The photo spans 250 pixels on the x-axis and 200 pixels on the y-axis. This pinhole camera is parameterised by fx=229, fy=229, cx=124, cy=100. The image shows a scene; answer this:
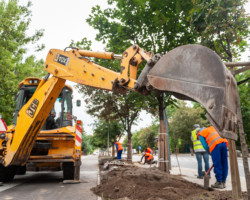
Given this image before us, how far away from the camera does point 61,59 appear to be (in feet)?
18.1

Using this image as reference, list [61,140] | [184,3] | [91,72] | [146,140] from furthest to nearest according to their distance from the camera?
[146,140] → [184,3] → [61,140] → [91,72]

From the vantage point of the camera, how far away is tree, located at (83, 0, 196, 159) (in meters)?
7.54

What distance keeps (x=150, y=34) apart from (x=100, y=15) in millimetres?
2076

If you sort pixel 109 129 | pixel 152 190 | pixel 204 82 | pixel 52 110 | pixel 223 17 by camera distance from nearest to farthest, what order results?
1. pixel 204 82
2. pixel 223 17
3. pixel 152 190
4. pixel 52 110
5. pixel 109 129

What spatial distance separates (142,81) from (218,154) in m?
3.19

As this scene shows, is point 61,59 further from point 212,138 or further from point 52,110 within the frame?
point 212,138

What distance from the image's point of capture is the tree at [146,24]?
7.54m

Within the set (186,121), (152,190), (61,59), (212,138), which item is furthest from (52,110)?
(186,121)

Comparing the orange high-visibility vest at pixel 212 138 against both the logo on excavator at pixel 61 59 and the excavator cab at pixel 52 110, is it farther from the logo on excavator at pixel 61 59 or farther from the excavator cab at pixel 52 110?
the excavator cab at pixel 52 110

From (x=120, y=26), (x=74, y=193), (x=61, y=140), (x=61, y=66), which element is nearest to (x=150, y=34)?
(x=120, y=26)

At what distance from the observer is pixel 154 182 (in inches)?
213

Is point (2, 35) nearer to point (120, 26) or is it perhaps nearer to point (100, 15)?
point (100, 15)

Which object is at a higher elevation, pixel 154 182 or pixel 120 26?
pixel 120 26

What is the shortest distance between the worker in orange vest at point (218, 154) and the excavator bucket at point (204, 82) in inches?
122
